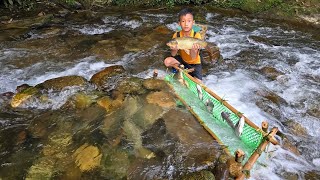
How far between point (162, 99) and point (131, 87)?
32.0 inches

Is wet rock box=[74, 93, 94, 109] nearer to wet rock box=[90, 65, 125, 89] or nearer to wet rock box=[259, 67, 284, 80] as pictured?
wet rock box=[90, 65, 125, 89]

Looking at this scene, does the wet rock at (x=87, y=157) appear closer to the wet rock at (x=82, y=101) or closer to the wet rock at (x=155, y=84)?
the wet rock at (x=82, y=101)

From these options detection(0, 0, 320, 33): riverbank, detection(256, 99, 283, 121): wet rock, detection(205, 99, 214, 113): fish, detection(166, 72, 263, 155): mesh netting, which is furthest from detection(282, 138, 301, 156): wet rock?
detection(0, 0, 320, 33): riverbank

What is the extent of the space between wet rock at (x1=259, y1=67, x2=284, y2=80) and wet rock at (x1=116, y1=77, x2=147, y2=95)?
3.09 metres

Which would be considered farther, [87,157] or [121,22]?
[121,22]

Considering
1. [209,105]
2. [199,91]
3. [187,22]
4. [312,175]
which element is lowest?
[312,175]

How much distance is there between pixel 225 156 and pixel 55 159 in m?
2.52

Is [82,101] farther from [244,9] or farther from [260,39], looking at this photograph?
[244,9]

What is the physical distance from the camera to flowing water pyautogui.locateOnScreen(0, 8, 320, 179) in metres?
5.46

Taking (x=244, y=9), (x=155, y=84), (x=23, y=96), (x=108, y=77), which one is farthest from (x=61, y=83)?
(x=244, y=9)

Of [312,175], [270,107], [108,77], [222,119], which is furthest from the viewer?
[108,77]

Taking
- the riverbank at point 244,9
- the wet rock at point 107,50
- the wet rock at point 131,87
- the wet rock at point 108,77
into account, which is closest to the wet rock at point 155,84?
the wet rock at point 131,87

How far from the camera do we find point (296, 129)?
18.3 feet

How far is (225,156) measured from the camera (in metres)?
4.32
